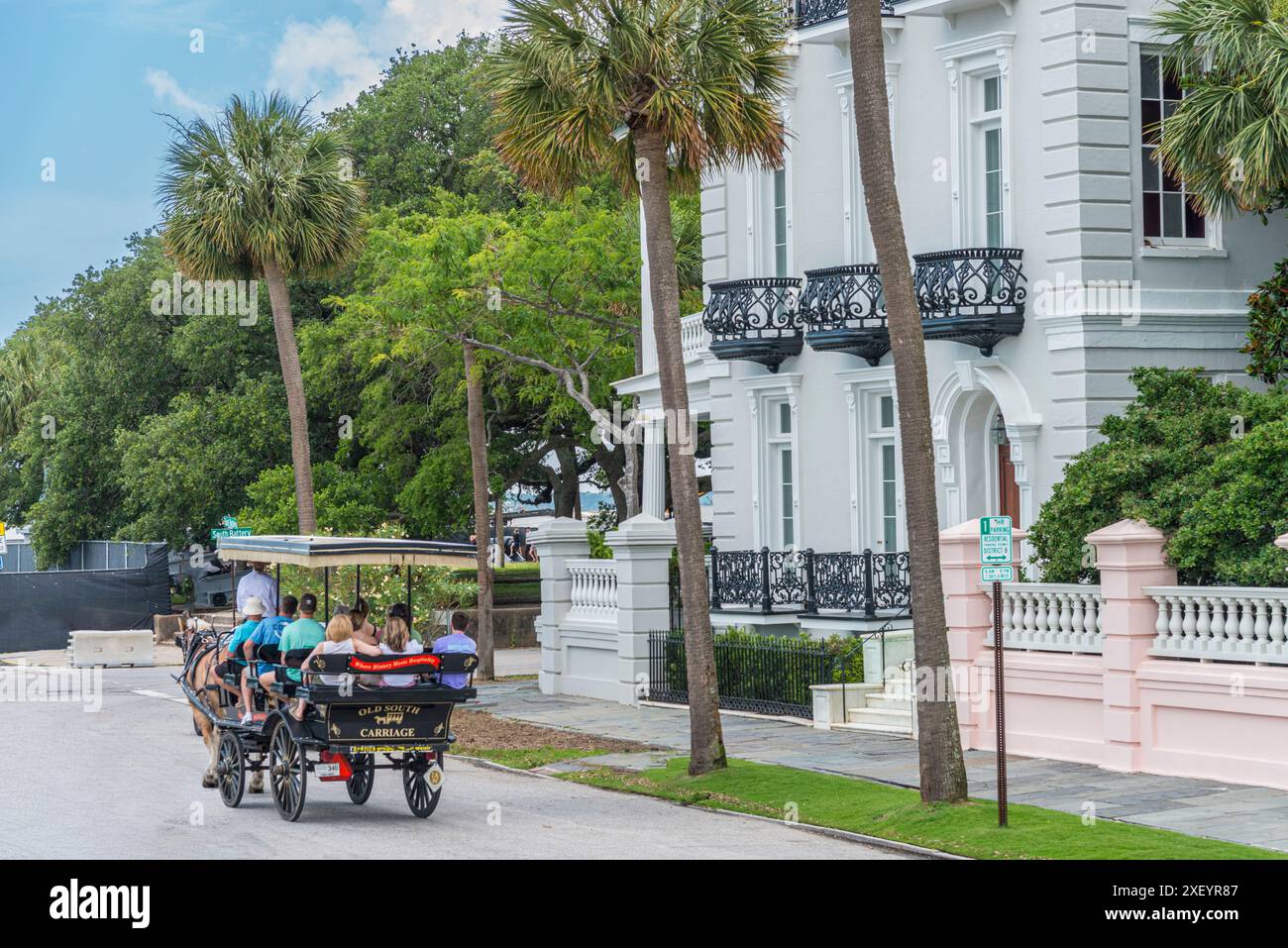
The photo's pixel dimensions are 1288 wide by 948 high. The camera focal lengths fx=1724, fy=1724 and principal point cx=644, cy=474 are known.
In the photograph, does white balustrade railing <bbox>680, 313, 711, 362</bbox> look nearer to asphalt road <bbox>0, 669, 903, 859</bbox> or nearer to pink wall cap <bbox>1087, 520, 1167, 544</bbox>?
asphalt road <bbox>0, 669, 903, 859</bbox>

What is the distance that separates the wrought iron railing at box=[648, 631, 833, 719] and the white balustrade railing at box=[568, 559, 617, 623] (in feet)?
5.46

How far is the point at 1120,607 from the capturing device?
18.0 m

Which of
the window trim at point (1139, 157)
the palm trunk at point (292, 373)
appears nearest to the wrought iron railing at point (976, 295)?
the window trim at point (1139, 157)

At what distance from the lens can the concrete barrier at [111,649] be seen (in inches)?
1547

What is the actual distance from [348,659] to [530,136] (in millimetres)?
6828

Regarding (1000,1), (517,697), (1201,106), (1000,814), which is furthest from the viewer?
(517,697)

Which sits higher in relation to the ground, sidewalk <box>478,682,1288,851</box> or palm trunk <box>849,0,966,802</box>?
palm trunk <box>849,0,966,802</box>

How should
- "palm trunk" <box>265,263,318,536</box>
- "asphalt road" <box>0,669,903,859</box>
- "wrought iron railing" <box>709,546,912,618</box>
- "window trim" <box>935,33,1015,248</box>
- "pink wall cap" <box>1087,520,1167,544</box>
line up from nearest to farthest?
1. "asphalt road" <box>0,669,903,859</box>
2. "pink wall cap" <box>1087,520,1167,544</box>
3. "window trim" <box>935,33,1015,248</box>
4. "wrought iron railing" <box>709,546,912,618</box>
5. "palm trunk" <box>265,263,318,536</box>

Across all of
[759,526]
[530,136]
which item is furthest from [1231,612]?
[759,526]

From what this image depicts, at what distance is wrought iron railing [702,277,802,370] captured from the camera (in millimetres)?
27984

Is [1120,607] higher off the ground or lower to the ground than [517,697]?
higher

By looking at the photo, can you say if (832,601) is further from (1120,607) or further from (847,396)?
(1120,607)

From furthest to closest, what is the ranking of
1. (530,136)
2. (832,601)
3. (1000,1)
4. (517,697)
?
1. (517,697)
2. (832,601)
3. (1000,1)
4. (530,136)

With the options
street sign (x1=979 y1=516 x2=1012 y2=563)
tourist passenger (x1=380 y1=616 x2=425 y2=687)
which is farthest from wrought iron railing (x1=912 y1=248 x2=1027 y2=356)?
tourist passenger (x1=380 y1=616 x2=425 y2=687)
